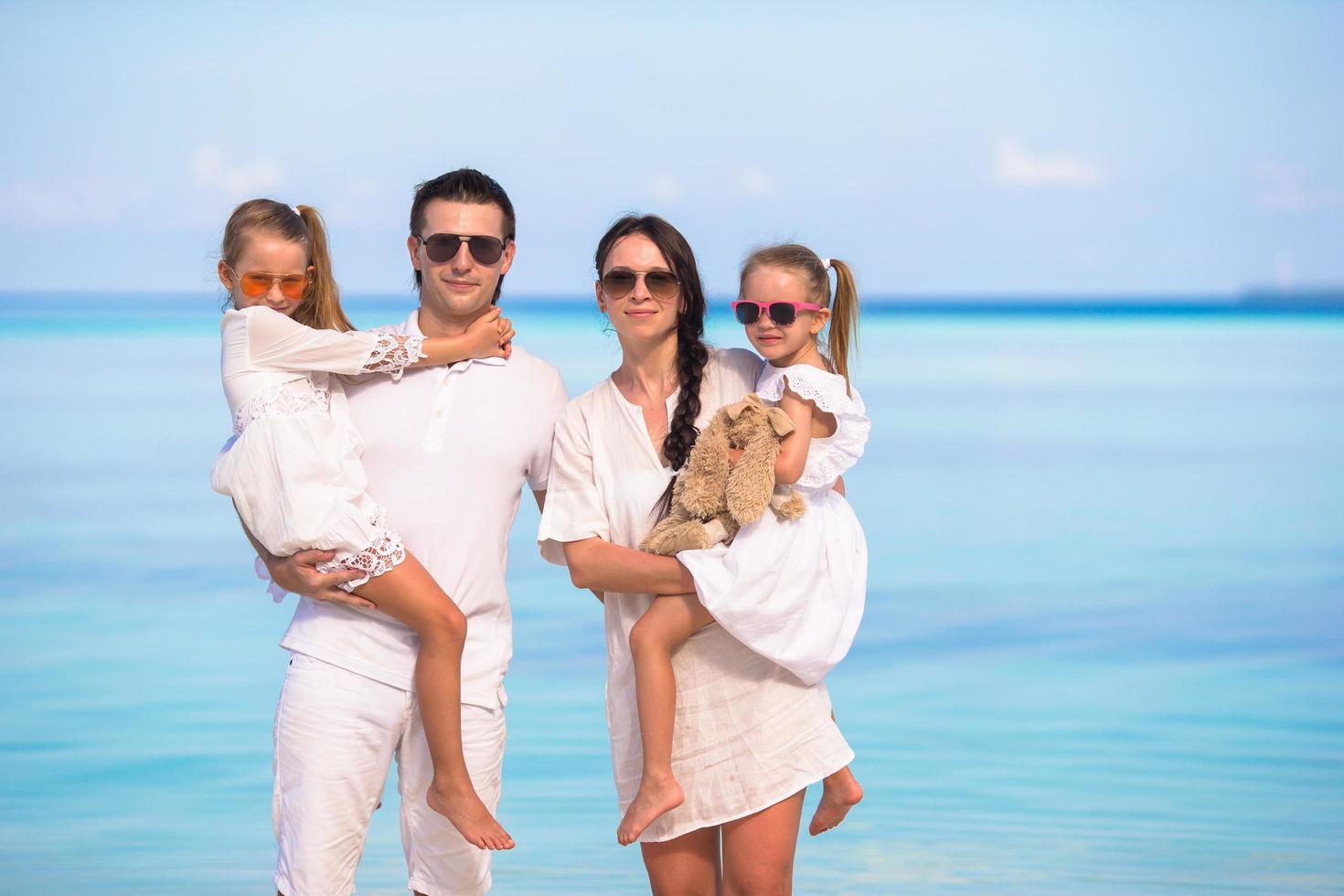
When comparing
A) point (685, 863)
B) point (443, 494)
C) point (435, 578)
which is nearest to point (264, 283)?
point (443, 494)

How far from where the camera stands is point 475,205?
295 centimetres

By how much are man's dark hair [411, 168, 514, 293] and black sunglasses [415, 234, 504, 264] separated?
0.25 feet

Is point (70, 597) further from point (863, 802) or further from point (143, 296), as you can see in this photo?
point (143, 296)

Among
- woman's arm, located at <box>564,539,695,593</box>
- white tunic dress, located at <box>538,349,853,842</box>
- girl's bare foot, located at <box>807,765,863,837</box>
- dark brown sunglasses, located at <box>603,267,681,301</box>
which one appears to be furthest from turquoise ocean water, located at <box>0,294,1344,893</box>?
dark brown sunglasses, located at <box>603,267,681,301</box>

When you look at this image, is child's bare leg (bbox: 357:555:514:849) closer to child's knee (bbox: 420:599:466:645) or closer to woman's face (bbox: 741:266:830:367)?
child's knee (bbox: 420:599:466:645)

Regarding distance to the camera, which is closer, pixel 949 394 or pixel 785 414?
pixel 785 414

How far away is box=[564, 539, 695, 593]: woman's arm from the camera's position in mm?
2736

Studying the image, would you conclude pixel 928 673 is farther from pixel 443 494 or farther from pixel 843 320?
pixel 443 494

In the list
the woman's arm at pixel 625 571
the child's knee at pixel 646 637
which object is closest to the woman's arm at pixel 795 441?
the woman's arm at pixel 625 571

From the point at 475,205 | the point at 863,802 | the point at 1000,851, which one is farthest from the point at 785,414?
the point at 863,802

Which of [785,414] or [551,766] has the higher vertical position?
[785,414]

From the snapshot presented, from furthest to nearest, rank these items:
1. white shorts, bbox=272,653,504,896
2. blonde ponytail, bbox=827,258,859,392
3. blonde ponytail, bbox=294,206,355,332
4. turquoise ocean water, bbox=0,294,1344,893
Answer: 1. turquoise ocean water, bbox=0,294,1344,893
2. blonde ponytail, bbox=294,206,355,332
3. blonde ponytail, bbox=827,258,859,392
4. white shorts, bbox=272,653,504,896

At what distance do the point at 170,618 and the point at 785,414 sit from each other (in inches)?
215

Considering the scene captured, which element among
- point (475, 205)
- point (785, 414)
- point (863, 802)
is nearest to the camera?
point (785, 414)
